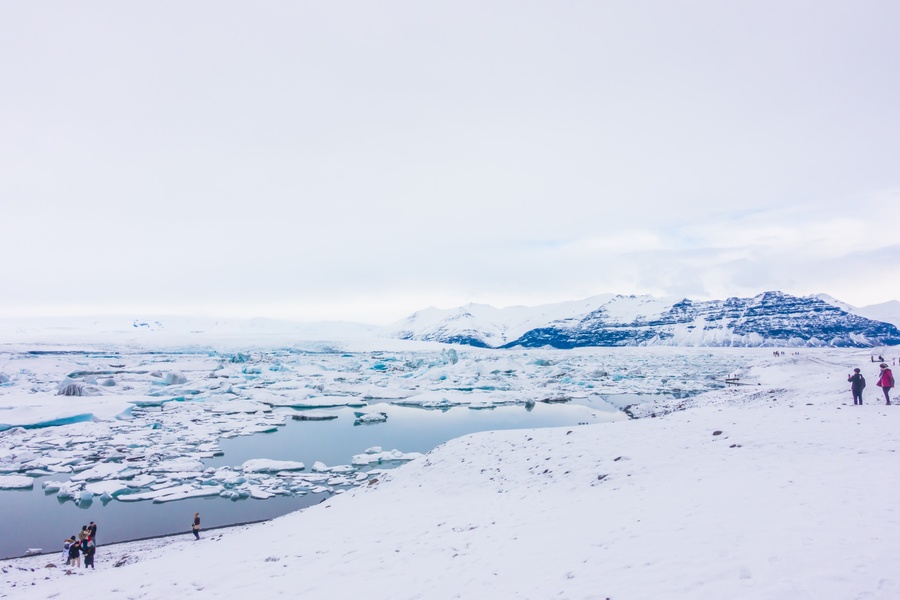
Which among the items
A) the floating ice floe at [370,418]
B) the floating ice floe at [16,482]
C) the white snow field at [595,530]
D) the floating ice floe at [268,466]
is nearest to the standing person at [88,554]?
the white snow field at [595,530]

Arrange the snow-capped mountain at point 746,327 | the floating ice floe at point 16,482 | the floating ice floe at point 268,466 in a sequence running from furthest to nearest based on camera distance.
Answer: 1. the snow-capped mountain at point 746,327
2. the floating ice floe at point 268,466
3. the floating ice floe at point 16,482

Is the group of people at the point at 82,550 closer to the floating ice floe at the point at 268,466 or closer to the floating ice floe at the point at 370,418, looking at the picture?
the floating ice floe at the point at 268,466

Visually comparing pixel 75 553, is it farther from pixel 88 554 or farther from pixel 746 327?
pixel 746 327

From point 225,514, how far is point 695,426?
51.7ft

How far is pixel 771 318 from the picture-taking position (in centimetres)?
16775

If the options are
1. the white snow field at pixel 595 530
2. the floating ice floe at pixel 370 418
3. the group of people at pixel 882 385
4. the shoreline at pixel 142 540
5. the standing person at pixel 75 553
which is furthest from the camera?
A: the floating ice floe at pixel 370 418

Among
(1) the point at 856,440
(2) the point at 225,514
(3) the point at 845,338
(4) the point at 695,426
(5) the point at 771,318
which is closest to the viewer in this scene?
(1) the point at 856,440

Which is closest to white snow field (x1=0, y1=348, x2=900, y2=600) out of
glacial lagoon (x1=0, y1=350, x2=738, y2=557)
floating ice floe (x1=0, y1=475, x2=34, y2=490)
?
glacial lagoon (x1=0, y1=350, x2=738, y2=557)

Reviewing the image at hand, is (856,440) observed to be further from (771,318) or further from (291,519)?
(771,318)

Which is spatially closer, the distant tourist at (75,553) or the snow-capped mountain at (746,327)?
the distant tourist at (75,553)

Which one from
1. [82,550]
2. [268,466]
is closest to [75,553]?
[82,550]

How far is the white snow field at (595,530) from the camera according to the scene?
6199 millimetres

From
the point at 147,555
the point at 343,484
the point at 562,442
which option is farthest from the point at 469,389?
the point at 147,555

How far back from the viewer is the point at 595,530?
344 inches
